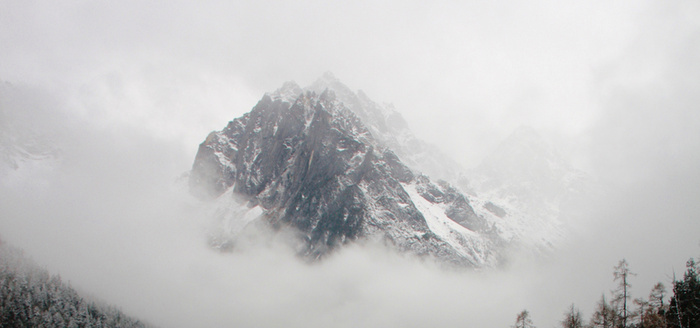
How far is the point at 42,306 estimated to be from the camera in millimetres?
167625

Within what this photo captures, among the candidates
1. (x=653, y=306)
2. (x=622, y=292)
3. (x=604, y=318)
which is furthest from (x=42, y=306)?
(x=653, y=306)

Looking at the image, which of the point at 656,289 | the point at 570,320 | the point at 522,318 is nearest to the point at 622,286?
the point at 656,289

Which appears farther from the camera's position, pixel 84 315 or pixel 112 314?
pixel 112 314

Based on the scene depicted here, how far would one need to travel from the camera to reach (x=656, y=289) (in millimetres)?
54844

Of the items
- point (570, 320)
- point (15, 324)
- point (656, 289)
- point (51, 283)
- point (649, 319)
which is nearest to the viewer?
point (649, 319)

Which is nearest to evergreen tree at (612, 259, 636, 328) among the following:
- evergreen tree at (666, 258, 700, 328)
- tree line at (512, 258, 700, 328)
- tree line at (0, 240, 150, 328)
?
tree line at (512, 258, 700, 328)

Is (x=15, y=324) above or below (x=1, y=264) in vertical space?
below

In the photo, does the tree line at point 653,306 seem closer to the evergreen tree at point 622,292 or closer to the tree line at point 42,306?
the evergreen tree at point 622,292

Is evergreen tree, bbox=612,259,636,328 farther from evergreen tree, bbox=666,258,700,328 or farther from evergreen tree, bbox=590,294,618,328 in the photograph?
evergreen tree, bbox=666,258,700,328

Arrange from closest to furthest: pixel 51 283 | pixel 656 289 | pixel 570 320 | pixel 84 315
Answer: pixel 656 289
pixel 570 320
pixel 84 315
pixel 51 283

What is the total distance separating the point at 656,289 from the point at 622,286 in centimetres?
338

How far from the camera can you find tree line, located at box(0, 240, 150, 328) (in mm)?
156375

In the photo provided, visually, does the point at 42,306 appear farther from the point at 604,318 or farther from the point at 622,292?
the point at 622,292

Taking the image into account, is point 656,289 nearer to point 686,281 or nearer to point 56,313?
point 686,281
